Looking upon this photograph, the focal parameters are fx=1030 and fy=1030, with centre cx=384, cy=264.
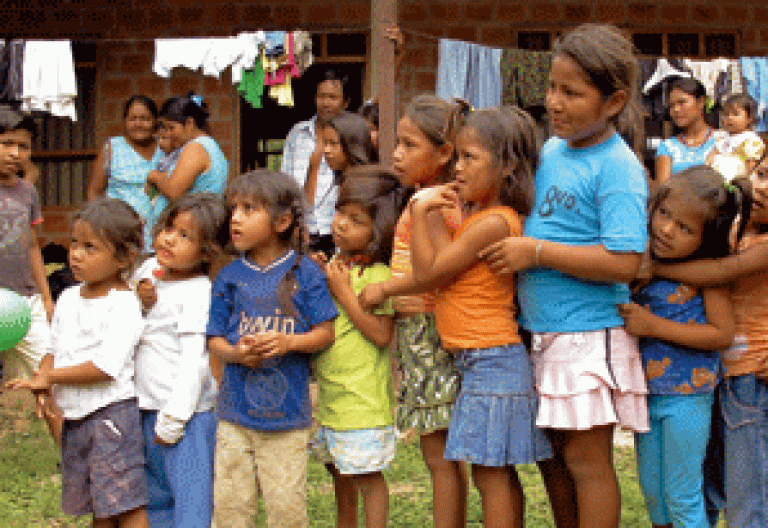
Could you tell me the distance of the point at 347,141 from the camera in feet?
13.0

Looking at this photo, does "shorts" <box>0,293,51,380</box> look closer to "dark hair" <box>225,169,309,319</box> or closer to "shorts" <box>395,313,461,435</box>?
"dark hair" <box>225,169,309,319</box>

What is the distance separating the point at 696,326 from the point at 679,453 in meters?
0.37

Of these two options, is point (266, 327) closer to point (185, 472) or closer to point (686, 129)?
point (185, 472)

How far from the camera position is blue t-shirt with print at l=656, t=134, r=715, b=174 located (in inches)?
243

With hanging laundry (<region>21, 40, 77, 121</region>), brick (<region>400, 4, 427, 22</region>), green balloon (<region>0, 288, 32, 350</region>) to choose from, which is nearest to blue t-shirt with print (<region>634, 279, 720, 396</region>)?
green balloon (<region>0, 288, 32, 350</region>)

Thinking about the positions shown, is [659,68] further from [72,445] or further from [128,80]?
[72,445]

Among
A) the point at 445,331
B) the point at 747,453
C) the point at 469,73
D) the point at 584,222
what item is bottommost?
the point at 747,453

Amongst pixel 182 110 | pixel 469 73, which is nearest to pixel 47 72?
pixel 182 110

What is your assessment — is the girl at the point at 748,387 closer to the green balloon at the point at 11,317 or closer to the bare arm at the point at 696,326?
the bare arm at the point at 696,326

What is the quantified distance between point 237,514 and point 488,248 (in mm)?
1196

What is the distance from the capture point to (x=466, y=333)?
3016 mm

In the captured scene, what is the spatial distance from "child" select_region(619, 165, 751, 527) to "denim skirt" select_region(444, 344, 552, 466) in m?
0.34

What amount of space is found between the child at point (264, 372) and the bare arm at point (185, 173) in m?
1.97

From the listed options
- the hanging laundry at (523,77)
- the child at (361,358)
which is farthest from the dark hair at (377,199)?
the hanging laundry at (523,77)
